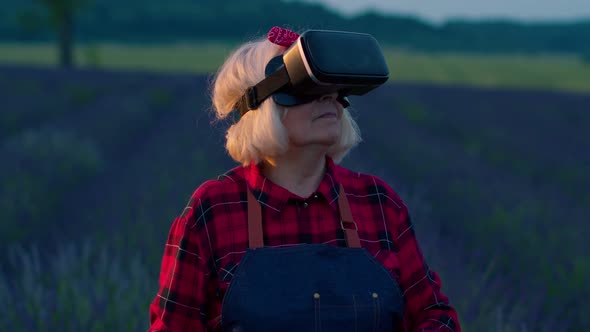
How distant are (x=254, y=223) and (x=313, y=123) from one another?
0.88ft

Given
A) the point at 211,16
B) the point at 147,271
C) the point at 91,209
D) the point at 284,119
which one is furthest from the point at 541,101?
the point at 211,16

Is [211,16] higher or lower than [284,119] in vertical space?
higher

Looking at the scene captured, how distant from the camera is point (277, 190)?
1815 mm

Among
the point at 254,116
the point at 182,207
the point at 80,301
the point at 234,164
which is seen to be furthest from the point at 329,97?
the point at 234,164

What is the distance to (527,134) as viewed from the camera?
1284 cm

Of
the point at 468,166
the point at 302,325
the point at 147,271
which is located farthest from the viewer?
the point at 468,166

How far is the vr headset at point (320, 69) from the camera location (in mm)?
1713

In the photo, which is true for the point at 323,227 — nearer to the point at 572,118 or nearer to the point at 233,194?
the point at 233,194

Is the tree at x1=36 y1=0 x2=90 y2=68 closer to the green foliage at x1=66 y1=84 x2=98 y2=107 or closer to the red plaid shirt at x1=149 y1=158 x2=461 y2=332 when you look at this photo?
the green foliage at x1=66 y1=84 x2=98 y2=107

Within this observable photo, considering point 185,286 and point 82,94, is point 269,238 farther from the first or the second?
point 82,94

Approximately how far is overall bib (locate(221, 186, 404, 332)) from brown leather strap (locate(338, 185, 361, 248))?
4 cm

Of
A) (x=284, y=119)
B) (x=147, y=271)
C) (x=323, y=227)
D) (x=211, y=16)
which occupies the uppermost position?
(x=211, y=16)

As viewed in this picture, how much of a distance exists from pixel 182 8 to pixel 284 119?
88431mm

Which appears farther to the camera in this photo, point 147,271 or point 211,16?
Answer: point 211,16
